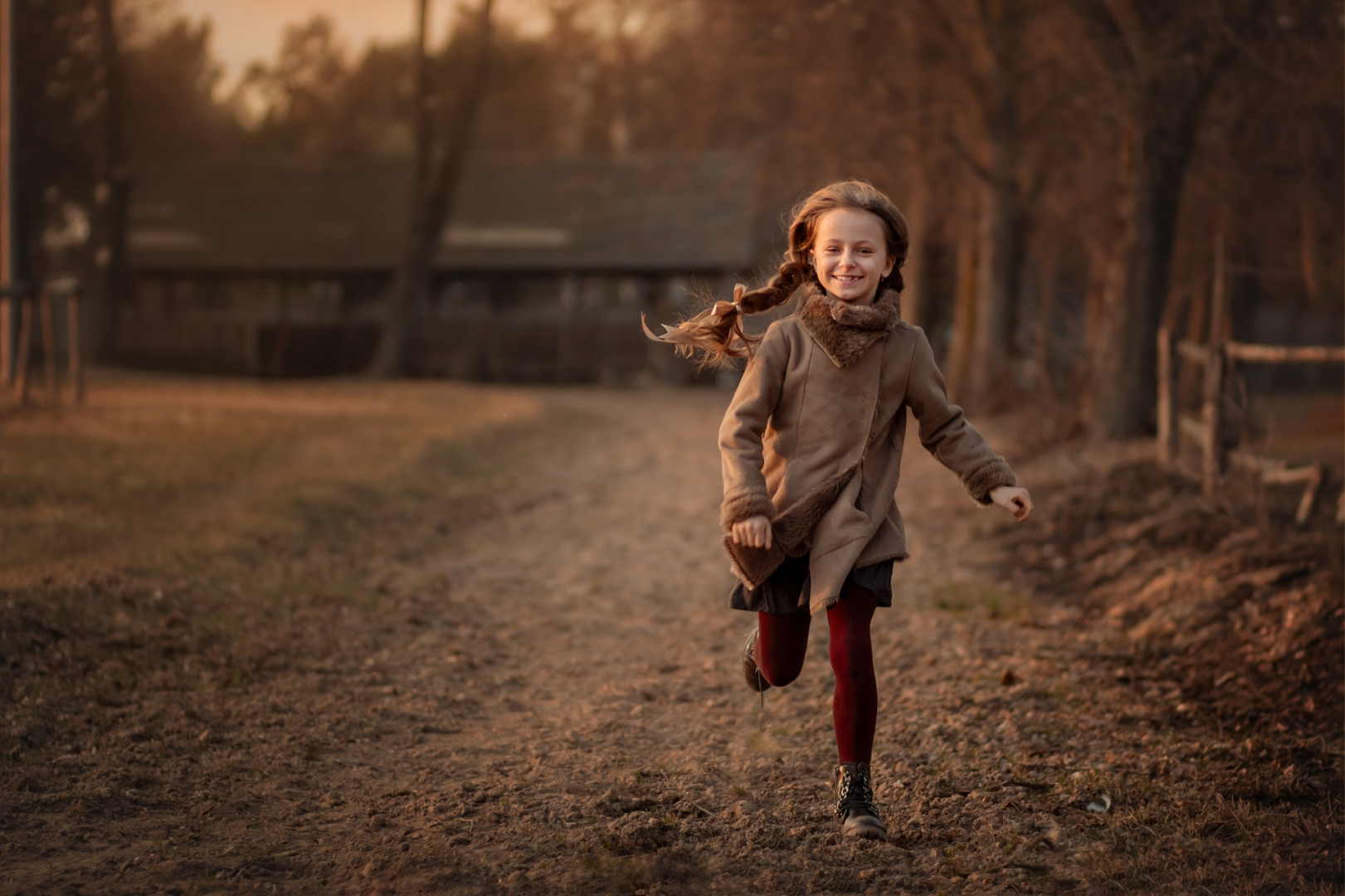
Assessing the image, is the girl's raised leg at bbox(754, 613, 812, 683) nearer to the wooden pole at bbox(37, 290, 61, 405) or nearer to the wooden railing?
the wooden railing

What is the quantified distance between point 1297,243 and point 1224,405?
14.4 meters

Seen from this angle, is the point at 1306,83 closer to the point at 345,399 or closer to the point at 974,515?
the point at 974,515

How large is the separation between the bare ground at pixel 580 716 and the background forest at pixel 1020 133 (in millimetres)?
1815

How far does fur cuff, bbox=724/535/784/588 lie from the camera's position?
374 cm

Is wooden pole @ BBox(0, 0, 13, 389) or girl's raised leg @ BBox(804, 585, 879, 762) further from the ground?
wooden pole @ BBox(0, 0, 13, 389)

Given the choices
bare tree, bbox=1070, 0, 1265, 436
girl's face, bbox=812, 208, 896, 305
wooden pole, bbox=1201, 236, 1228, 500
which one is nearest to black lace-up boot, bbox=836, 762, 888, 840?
girl's face, bbox=812, 208, 896, 305

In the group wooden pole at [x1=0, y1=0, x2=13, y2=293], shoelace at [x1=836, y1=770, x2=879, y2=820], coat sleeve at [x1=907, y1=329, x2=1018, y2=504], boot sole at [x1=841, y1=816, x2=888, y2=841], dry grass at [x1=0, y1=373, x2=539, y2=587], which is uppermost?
wooden pole at [x1=0, y1=0, x2=13, y2=293]

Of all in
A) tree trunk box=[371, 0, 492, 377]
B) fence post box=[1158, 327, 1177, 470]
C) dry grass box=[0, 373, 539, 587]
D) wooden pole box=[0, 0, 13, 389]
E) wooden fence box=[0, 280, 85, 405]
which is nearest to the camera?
dry grass box=[0, 373, 539, 587]

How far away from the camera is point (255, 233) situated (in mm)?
34906

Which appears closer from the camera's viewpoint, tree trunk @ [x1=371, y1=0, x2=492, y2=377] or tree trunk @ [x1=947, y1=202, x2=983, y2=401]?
tree trunk @ [x1=947, y1=202, x2=983, y2=401]

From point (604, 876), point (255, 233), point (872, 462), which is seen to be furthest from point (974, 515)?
point (255, 233)

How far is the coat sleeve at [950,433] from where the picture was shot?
3.78 m

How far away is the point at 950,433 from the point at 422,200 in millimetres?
25135

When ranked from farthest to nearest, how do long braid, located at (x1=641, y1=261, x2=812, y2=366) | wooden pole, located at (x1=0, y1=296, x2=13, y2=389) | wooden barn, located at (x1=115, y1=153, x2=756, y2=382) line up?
wooden barn, located at (x1=115, y1=153, x2=756, y2=382) < wooden pole, located at (x1=0, y1=296, x2=13, y2=389) < long braid, located at (x1=641, y1=261, x2=812, y2=366)
